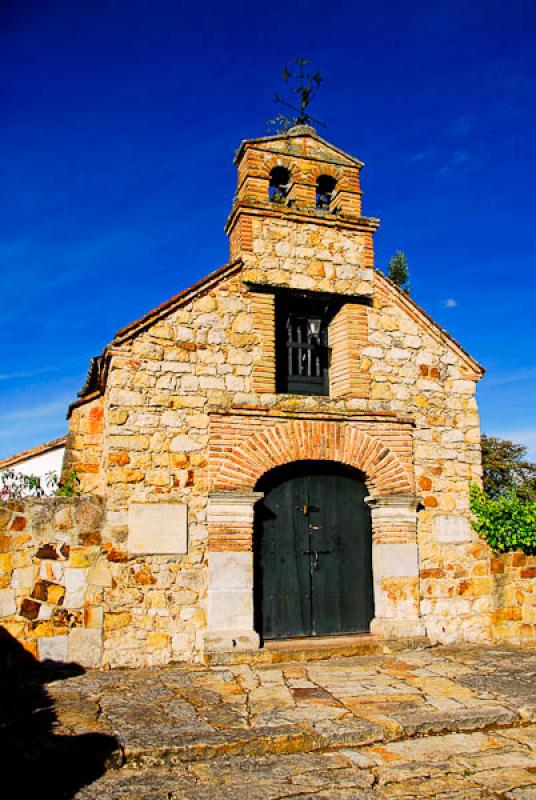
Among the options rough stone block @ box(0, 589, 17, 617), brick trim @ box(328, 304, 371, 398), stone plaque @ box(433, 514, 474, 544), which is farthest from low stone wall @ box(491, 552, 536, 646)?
rough stone block @ box(0, 589, 17, 617)

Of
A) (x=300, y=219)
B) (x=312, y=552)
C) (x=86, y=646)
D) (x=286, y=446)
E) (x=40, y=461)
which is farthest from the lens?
(x=40, y=461)

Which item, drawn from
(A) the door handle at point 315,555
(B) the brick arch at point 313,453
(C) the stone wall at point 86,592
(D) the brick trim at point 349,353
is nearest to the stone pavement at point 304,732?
(C) the stone wall at point 86,592

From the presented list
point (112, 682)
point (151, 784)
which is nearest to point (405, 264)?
point (112, 682)

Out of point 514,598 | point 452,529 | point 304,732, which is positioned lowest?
point 304,732

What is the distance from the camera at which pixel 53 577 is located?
708 centimetres

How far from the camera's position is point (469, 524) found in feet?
28.4

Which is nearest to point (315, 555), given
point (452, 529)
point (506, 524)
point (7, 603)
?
point (452, 529)

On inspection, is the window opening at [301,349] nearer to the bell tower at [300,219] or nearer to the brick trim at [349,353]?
the brick trim at [349,353]

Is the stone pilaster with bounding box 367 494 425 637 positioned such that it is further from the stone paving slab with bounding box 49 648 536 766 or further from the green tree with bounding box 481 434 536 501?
the green tree with bounding box 481 434 536 501

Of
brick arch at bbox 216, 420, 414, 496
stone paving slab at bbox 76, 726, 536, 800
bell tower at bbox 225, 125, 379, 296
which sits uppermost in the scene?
bell tower at bbox 225, 125, 379, 296

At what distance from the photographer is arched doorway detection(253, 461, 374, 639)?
7.93 metres

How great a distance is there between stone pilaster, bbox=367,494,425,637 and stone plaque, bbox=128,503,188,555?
2449 millimetres

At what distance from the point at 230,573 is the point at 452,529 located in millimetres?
3044

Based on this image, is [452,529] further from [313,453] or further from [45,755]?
[45,755]
